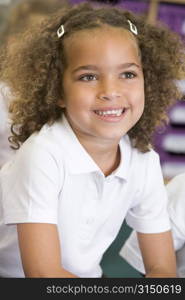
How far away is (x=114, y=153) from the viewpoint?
867 millimetres

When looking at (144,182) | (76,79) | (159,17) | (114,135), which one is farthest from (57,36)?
(159,17)

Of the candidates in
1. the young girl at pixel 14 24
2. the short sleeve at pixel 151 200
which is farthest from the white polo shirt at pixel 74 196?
the young girl at pixel 14 24

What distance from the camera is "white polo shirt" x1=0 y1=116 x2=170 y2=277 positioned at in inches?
29.0

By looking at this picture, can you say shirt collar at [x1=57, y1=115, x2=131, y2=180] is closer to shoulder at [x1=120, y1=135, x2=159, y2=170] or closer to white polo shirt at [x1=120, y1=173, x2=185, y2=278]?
shoulder at [x1=120, y1=135, x2=159, y2=170]

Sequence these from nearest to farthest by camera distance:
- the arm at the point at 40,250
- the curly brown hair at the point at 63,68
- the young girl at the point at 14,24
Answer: the arm at the point at 40,250, the curly brown hair at the point at 63,68, the young girl at the point at 14,24

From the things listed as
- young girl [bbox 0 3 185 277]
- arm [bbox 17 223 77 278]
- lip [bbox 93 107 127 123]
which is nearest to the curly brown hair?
young girl [bbox 0 3 185 277]

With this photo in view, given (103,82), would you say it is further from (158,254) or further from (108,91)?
(158,254)

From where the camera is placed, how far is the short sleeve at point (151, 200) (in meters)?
0.87

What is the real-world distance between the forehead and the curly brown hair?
15 millimetres

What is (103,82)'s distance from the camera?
76 centimetres

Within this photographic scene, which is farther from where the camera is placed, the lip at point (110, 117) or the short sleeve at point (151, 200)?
the short sleeve at point (151, 200)

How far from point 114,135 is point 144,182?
130 millimetres

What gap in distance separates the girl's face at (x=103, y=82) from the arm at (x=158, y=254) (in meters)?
0.22

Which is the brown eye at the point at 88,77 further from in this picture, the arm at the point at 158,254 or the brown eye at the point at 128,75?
the arm at the point at 158,254
